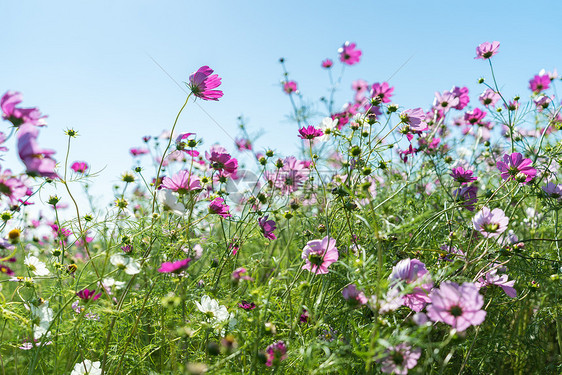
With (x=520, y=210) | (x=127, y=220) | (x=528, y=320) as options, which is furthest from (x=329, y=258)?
(x=520, y=210)

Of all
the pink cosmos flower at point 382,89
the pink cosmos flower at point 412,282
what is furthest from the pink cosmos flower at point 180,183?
the pink cosmos flower at point 382,89

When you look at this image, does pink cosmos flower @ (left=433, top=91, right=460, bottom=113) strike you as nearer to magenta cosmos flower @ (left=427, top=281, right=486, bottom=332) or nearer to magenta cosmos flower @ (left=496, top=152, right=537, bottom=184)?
magenta cosmos flower @ (left=496, top=152, right=537, bottom=184)

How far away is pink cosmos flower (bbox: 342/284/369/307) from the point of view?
729 millimetres

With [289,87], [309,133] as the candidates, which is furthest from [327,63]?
[309,133]

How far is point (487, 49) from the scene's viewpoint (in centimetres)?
151

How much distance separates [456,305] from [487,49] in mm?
1265

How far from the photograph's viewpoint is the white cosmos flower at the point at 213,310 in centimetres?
83

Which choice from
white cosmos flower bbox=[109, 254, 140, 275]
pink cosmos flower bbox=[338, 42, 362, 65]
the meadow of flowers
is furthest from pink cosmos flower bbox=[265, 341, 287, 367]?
pink cosmos flower bbox=[338, 42, 362, 65]

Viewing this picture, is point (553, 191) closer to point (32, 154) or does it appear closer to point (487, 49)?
point (487, 49)

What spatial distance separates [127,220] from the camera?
1.03 meters

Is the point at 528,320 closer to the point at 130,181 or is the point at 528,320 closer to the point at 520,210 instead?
the point at 520,210

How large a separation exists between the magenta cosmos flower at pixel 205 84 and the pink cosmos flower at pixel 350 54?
5.80 ft

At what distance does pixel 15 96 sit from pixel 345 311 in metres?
0.80

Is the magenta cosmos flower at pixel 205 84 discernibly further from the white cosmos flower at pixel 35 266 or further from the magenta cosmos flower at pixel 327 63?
the magenta cosmos flower at pixel 327 63
